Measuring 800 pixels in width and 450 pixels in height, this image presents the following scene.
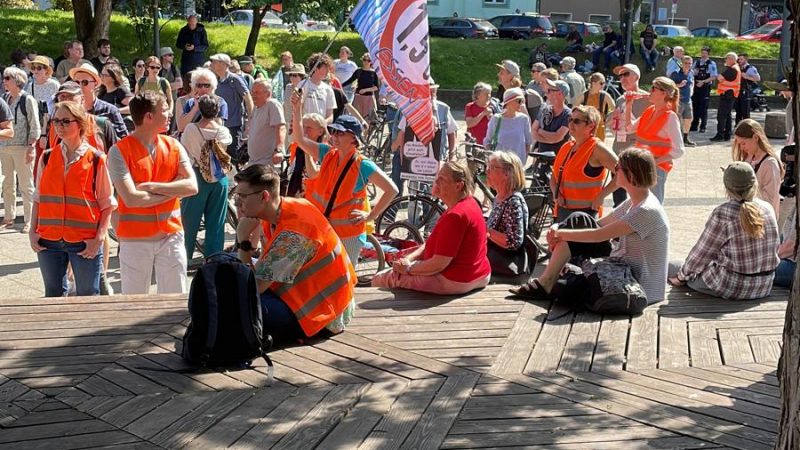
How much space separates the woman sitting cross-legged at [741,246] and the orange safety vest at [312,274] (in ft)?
9.03

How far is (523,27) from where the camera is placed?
40562 millimetres

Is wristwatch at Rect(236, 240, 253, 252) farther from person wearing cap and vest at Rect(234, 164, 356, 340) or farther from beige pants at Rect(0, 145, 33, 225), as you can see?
beige pants at Rect(0, 145, 33, 225)

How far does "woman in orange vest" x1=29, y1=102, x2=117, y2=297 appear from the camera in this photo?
675cm

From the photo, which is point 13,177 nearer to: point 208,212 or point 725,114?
point 208,212

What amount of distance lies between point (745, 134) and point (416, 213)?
131 inches

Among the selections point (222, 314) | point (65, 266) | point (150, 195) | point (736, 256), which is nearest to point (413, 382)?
point (222, 314)

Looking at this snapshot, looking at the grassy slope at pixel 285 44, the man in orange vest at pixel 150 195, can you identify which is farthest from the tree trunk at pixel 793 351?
the grassy slope at pixel 285 44

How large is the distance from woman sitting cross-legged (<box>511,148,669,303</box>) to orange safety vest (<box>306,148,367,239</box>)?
1.60m

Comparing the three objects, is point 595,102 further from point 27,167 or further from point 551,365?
point 551,365

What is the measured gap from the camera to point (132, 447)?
14.2 ft

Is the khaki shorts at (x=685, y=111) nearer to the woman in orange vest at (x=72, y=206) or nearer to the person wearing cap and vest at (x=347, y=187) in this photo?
the person wearing cap and vest at (x=347, y=187)

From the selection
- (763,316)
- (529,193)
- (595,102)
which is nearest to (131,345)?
(763,316)

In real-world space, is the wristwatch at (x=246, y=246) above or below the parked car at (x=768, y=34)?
above

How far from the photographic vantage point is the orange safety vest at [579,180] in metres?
8.91
